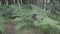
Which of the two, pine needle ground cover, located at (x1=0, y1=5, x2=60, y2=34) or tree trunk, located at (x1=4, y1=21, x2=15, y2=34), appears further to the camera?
tree trunk, located at (x1=4, y1=21, x2=15, y2=34)

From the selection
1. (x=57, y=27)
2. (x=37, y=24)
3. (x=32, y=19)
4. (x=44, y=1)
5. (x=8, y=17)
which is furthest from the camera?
(x=44, y=1)

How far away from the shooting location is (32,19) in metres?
8.77

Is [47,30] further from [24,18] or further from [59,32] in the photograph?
[24,18]

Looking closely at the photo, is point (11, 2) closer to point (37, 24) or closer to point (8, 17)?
point (8, 17)

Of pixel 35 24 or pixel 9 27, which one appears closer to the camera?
pixel 35 24

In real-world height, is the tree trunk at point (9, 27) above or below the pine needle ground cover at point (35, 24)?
below

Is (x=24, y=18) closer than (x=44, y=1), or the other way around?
(x=24, y=18)

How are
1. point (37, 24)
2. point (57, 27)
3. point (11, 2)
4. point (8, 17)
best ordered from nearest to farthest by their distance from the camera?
1. point (57, 27)
2. point (37, 24)
3. point (8, 17)
4. point (11, 2)

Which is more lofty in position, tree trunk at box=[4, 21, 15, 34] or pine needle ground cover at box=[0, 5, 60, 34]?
pine needle ground cover at box=[0, 5, 60, 34]

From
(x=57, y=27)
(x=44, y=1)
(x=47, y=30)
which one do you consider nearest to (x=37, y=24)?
(x=47, y=30)

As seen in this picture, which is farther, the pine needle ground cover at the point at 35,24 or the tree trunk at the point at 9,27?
→ the tree trunk at the point at 9,27

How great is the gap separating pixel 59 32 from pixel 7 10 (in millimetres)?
5779

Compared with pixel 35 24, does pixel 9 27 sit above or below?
below

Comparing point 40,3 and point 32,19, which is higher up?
point 40,3
